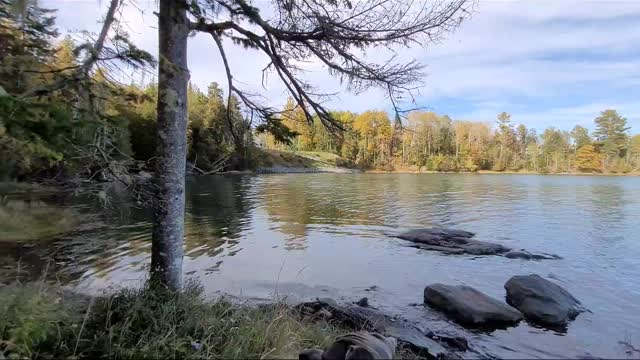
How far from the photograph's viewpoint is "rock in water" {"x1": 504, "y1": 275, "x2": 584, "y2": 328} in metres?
8.17

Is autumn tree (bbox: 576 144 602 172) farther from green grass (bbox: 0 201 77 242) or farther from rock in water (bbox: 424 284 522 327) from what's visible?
rock in water (bbox: 424 284 522 327)

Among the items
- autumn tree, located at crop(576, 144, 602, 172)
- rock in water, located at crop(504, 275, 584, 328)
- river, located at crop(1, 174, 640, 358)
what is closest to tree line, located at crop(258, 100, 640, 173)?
autumn tree, located at crop(576, 144, 602, 172)

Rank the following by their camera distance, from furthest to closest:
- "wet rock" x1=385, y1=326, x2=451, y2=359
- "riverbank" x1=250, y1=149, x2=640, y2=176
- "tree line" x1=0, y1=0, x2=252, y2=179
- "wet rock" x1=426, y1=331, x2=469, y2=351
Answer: "riverbank" x1=250, y1=149, x2=640, y2=176 < "wet rock" x1=426, y1=331, x2=469, y2=351 < "wet rock" x1=385, y1=326, x2=451, y2=359 < "tree line" x1=0, y1=0, x2=252, y2=179

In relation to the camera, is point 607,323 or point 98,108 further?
point 607,323

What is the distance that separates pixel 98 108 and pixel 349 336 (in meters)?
3.54

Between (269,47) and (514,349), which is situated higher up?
(269,47)

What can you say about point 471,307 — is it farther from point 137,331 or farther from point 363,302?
point 137,331

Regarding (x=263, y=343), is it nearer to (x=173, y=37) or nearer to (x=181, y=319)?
(x=181, y=319)

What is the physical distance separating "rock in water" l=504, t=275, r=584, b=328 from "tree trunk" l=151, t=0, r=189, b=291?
21.5ft

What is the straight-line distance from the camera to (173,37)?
5.11m

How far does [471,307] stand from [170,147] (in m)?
6.04

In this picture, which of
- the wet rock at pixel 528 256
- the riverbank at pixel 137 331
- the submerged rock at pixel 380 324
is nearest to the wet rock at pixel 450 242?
the wet rock at pixel 528 256

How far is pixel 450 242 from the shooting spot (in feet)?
52.2

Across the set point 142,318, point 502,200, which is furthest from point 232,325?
point 502,200
